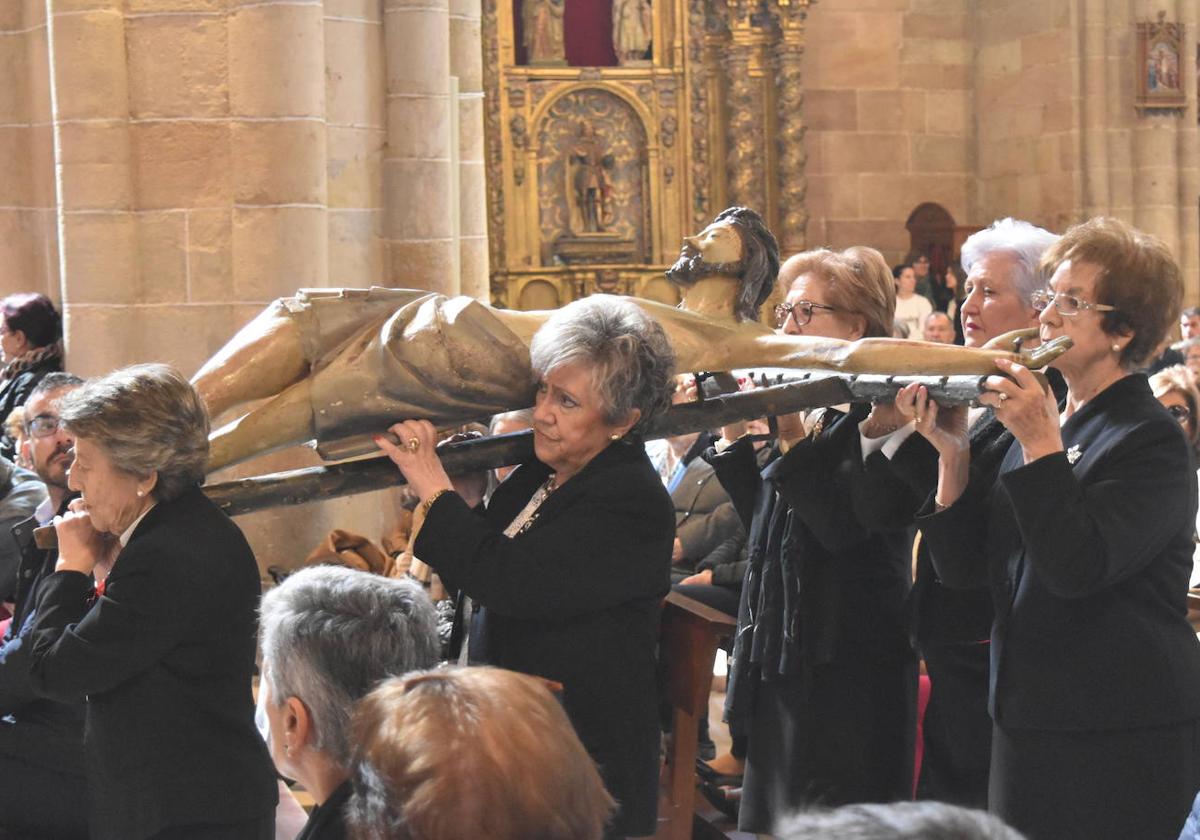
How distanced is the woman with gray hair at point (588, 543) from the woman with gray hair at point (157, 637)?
341 mm

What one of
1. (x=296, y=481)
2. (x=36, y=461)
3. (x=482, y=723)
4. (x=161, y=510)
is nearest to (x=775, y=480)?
(x=296, y=481)

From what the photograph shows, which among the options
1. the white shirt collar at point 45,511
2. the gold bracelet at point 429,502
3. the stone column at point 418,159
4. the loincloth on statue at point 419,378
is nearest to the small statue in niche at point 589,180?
the stone column at point 418,159

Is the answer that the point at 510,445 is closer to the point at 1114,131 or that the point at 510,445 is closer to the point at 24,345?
the point at 24,345

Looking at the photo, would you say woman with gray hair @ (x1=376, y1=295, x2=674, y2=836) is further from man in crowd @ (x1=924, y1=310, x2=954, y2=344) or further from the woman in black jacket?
man in crowd @ (x1=924, y1=310, x2=954, y2=344)

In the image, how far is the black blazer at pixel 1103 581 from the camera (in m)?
2.53

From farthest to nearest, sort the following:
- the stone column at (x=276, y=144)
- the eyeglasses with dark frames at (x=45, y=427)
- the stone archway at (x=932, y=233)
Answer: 1. the stone archway at (x=932, y=233)
2. the stone column at (x=276, y=144)
3. the eyeglasses with dark frames at (x=45, y=427)

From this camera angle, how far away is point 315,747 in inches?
89.0

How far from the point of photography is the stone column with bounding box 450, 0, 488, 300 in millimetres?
6910

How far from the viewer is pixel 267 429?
278cm

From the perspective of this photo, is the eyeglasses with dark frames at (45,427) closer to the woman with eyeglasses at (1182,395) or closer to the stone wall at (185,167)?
the stone wall at (185,167)

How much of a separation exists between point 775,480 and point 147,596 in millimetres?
1185

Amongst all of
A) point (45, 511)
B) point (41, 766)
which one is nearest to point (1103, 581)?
point (41, 766)

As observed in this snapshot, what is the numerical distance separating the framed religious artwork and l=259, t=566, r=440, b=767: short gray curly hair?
11.7m

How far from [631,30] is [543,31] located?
716 mm
